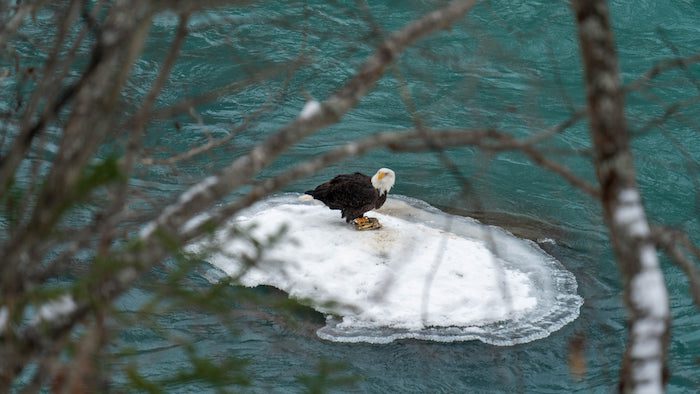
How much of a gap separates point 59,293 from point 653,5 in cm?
1265

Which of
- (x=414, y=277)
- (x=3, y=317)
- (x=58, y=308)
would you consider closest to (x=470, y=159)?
(x=414, y=277)

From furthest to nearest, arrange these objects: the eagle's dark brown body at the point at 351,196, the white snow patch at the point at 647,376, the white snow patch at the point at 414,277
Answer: the eagle's dark brown body at the point at 351,196
the white snow patch at the point at 414,277
the white snow patch at the point at 647,376

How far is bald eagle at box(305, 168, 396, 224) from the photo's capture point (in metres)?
8.51

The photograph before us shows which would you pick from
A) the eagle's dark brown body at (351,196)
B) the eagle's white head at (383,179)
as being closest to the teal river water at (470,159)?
the eagle's white head at (383,179)

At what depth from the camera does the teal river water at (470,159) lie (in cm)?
716

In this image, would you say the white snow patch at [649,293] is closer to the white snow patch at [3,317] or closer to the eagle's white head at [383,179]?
the white snow patch at [3,317]

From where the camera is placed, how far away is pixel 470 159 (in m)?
10.6

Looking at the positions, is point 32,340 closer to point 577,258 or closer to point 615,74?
point 615,74

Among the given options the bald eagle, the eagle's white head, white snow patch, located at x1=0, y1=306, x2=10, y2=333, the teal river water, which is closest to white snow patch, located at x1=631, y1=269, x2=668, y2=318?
white snow patch, located at x1=0, y1=306, x2=10, y2=333

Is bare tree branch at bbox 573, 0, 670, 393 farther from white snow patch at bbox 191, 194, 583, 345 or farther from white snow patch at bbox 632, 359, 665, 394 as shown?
white snow patch at bbox 191, 194, 583, 345

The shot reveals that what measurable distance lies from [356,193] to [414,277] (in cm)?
90

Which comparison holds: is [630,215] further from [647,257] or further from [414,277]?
[414,277]

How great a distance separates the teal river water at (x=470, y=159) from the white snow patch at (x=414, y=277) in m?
0.17

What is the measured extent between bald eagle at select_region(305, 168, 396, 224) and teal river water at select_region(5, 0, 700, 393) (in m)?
0.91
